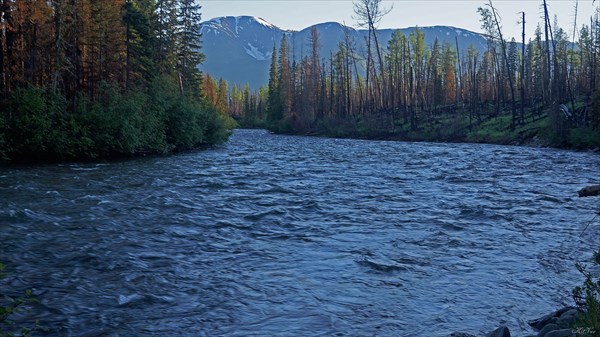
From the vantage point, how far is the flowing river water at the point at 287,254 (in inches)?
234

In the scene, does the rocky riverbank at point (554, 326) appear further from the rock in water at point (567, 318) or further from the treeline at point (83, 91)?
the treeline at point (83, 91)

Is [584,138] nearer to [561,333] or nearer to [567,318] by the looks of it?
[567,318]

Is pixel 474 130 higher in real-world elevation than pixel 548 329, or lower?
higher

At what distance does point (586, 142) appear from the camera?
29641mm

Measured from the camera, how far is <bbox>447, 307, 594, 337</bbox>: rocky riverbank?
14.6ft

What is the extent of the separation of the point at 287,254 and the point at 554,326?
15.6 feet

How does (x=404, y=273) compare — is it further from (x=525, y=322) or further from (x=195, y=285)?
(x=195, y=285)

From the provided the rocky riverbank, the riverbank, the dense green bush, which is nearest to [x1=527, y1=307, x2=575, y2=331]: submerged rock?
the rocky riverbank

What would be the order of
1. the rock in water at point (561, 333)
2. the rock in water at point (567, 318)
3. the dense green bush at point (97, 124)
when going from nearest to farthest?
the rock in water at point (561, 333) → the rock in water at point (567, 318) → the dense green bush at point (97, 124)

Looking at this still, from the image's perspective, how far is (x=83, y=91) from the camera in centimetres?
2891

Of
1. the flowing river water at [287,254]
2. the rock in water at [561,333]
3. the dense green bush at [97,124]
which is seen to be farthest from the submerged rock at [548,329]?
the dense green bush at [97,124]

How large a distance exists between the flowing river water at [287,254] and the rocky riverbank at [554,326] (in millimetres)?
235

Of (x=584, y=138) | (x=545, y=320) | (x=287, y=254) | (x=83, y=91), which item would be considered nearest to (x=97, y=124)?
(x=83, y=91)

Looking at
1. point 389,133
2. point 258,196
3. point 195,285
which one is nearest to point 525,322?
point 195,285
